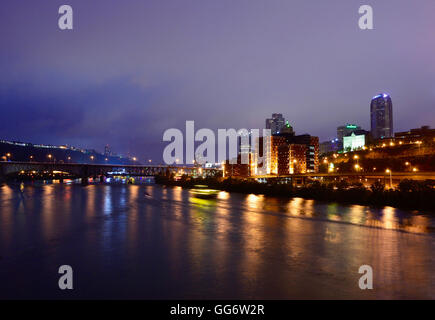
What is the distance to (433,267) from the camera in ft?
47.9

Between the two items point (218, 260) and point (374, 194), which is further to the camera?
point (374, 194)

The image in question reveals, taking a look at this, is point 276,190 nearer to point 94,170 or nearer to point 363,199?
point 363,199

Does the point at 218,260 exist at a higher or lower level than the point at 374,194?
lower

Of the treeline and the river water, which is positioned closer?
the river water

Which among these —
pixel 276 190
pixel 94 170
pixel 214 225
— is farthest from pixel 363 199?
pixel 94 170

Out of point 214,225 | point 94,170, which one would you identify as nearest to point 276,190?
point 214,225

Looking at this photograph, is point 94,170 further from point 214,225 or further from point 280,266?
point 280,266

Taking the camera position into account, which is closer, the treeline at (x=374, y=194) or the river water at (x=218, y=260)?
the river water at (x=218, y=260)
